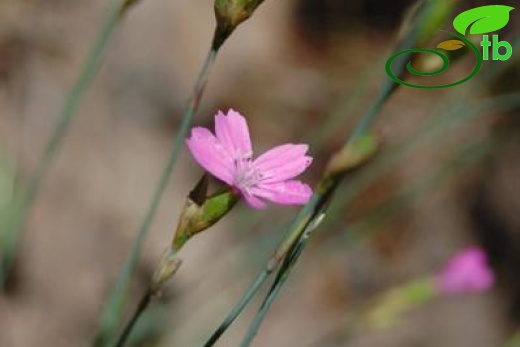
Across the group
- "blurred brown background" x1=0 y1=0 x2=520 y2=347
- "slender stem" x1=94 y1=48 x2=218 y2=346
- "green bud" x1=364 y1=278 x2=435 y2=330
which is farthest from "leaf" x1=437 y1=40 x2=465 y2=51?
"blurred brown background" x1=0 y1=0 x2=520 y2=347

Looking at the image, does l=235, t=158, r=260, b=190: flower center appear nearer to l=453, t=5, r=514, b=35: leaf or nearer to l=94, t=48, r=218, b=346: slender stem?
l=94, t=48, r=218, b=346: slender stem

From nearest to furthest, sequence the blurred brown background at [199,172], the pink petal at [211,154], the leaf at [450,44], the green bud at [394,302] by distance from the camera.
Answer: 1. the pink petal at [211,154]
2. the leaf at [450,44]
3. the green bud at [394,302]
4. the blurred brown background at [199,172]

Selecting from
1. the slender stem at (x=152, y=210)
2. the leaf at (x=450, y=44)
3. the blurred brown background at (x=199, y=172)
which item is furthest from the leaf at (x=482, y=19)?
the blurred brown background at (x=199, y=172)

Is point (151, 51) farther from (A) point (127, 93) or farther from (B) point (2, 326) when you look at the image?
(B) point (2, 326)

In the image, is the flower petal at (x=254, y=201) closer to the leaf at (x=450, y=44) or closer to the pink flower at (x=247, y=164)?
the pink flower at (x=247, y=164)

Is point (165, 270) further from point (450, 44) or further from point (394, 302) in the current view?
point (394, 302)

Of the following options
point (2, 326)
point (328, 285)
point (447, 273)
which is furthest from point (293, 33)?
point (447, 273)
